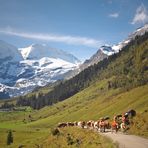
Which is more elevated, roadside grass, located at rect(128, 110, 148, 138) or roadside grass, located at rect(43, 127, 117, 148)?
roadside grass, located at rect(128, 110, 148, 138)

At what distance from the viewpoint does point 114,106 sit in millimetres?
180375

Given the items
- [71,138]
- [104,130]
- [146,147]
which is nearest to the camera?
[146,147]

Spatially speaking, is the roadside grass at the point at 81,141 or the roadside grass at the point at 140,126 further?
the roadside grass at the point at 140,126

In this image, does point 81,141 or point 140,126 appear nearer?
point 81,141

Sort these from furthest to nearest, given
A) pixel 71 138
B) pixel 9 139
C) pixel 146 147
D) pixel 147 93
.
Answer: pixel 147 93 < pixel 9 139 < pixel 71 138 < pixel 146 147

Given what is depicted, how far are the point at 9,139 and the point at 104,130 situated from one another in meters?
86.3

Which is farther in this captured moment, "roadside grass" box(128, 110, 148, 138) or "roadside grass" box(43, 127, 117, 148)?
"roadside grass" box(128, 110, 148, 138)

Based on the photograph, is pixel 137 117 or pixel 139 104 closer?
pixel 137 117

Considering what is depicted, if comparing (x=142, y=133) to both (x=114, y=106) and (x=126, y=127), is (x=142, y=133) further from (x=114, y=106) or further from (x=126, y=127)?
(x=114, y=106)

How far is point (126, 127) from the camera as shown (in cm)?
4950

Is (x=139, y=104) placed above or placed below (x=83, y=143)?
above

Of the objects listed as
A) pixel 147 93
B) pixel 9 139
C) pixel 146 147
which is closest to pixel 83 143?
pixel 146 147

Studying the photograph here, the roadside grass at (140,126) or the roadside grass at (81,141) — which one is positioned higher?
the roadside grass at (140,126)

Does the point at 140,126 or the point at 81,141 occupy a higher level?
the point at 140,126
